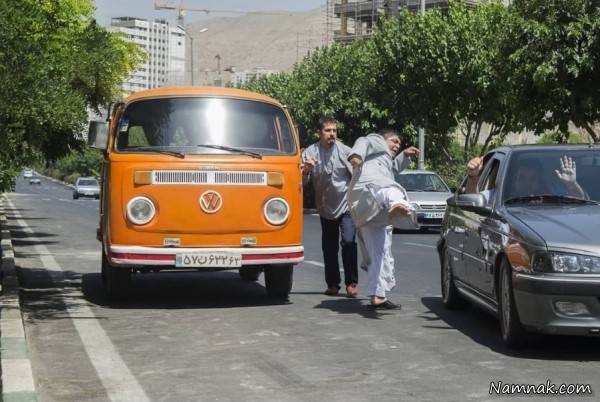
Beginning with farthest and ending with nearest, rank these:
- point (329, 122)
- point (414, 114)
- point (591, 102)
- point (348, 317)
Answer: point (414, 114), point (591, 102), point (329, 122), point (348, 317)

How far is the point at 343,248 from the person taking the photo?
12.7m

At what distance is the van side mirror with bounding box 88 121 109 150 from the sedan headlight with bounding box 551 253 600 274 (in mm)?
5716

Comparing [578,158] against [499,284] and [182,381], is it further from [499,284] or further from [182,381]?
[182,381]

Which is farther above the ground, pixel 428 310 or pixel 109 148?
pixel 109 148

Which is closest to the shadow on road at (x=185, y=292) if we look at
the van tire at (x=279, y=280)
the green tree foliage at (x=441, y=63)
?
the van tire at (x=279, y=280)

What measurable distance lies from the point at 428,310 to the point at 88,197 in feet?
248

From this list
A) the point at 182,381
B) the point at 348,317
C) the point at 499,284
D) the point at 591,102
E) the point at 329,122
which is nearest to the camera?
the point at 182,381

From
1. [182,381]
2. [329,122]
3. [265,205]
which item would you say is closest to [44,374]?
[182,381]

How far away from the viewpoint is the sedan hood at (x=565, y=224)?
821cm

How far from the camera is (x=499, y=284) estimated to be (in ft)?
29.8

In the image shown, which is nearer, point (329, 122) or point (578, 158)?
point (578, 158)

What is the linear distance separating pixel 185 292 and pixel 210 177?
6.86 feet

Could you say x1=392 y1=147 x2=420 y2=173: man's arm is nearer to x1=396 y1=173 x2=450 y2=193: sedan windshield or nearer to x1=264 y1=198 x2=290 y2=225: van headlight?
x1=264 y1=198 x2=290 y2=225: van headlight

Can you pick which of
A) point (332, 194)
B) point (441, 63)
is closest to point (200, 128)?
point (332, 194)
